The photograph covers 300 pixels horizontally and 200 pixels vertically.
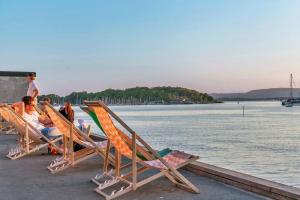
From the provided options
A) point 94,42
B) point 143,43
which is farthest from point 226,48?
point 94,42

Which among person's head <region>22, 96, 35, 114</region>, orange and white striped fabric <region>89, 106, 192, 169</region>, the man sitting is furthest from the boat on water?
orange and white striped fabric <region>89, 106, 192, 169</region>

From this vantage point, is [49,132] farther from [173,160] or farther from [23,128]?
[173,160]

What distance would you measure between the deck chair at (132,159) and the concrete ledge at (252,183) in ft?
1.91

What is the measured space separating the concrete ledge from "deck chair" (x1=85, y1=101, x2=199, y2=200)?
0.58 meters

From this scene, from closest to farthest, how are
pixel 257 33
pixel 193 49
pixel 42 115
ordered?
pixel 42 115 < pixel 193 49 < pixel 257 33

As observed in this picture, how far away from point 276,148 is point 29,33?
22341 mm

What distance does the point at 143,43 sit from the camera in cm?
5538

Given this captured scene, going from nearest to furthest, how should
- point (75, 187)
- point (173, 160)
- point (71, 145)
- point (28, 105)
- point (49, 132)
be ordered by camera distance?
point (173, 160)
point (75, 187)
point (71, 145)
point (49, 132)
point (28, 105)

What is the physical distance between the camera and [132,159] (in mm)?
5652

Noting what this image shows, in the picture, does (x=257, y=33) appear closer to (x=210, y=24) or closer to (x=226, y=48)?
(x=226, y=48)

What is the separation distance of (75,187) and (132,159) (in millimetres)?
929

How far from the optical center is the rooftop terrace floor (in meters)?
5.54

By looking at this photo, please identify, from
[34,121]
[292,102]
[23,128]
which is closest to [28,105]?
[34,121]

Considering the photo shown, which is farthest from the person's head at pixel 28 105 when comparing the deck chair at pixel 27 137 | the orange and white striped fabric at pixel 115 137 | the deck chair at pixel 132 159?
the orange and white striped fabric at pixel 115 137
